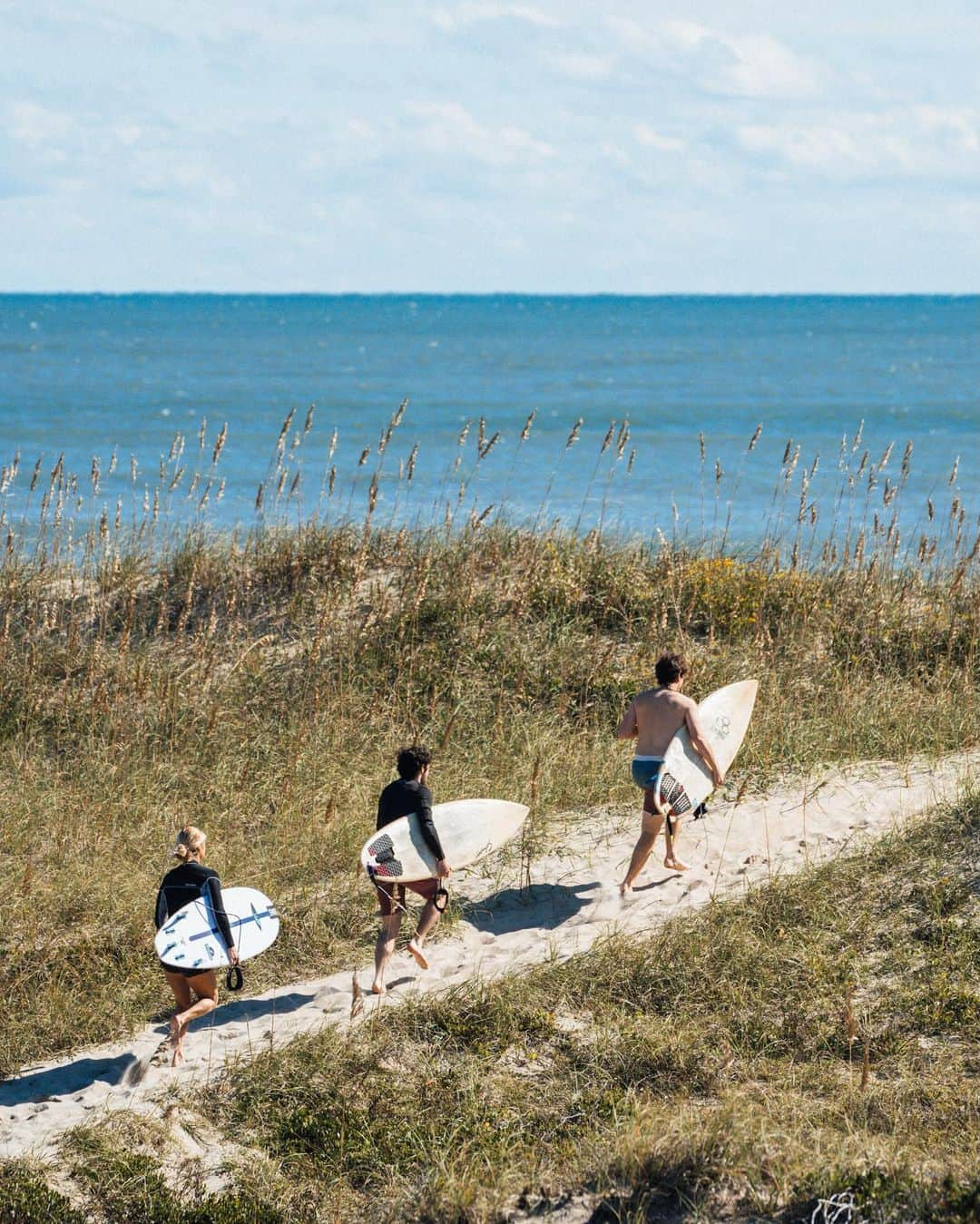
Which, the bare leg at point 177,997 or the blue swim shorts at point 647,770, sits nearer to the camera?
the bare leg at point 177,997

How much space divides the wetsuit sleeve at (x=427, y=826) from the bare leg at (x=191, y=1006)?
1302 millimetres

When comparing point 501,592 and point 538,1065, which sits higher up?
point 501,592

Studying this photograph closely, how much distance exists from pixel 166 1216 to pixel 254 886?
2894 millimetres

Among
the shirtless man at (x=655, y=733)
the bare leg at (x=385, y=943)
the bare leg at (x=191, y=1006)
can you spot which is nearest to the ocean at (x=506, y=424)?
the shirtless man at (x=655, y=733)

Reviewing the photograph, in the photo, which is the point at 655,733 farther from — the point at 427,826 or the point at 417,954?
the point at 417,954

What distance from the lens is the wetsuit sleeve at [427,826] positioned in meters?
7.00

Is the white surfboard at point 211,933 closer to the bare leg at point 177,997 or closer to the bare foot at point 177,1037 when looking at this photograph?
the bare leg at point 177,997

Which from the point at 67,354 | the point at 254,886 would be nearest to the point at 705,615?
the point at 254,886

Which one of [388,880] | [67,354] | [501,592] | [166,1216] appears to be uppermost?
[67,354]

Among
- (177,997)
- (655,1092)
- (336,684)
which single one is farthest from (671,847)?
(336,684)

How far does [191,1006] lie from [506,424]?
41317mm

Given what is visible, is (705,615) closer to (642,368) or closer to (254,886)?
(254,886)

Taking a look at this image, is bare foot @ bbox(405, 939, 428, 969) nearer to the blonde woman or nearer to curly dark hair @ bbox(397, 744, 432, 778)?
curly dark hair @ bbox(397, 744, 432, 778)

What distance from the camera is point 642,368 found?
76.3 meters
